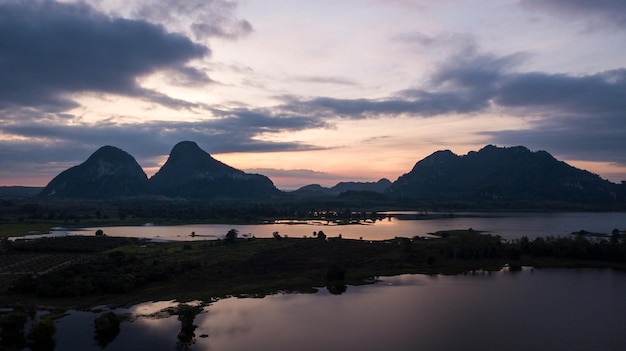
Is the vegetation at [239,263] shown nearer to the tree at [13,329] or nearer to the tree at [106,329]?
the tree at [13,329]

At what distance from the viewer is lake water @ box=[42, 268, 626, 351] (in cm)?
3959

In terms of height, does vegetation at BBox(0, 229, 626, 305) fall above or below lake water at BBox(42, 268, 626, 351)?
above

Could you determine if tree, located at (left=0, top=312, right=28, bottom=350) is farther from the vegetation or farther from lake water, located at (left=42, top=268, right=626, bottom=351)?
the vegetation

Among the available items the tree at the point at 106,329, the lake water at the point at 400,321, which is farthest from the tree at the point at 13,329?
the tree at the point at 106,329

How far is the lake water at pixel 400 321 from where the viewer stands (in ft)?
130

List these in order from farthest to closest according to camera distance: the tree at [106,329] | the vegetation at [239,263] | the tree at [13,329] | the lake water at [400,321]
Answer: the vegetation at [239,263]
the tree at [106,329]
the lake water at [400,321]
the tree at [13,329]

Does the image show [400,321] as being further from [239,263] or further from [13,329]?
[239,263]

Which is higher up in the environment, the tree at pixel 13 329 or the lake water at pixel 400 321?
the tree at pixel 13 329

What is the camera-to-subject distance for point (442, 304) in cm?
5241

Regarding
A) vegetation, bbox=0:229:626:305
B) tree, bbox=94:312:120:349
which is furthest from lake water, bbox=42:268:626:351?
vegetation, bbox=0:229:626:305

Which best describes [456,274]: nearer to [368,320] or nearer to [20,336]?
[368,320]

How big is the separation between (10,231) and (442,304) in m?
128

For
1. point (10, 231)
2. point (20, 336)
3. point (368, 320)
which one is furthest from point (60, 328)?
point (10, 231)

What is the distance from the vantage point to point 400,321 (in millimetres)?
46031
